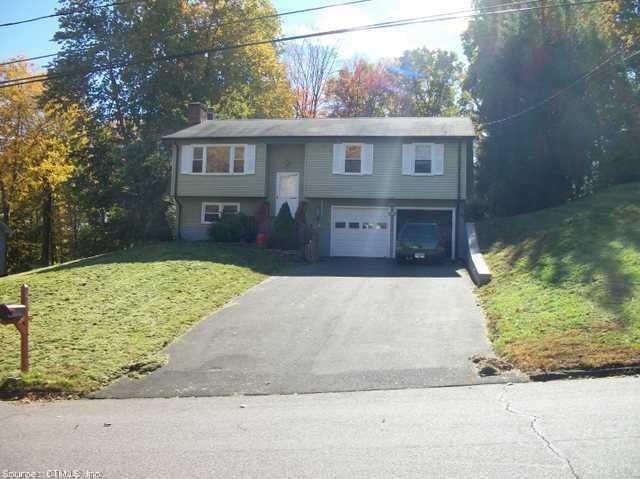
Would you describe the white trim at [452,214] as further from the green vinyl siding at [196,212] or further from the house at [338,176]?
the green vinyl siding at [196,212]

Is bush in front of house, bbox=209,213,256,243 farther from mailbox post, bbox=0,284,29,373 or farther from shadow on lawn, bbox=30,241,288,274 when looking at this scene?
mailbox post, bbox=0,284,29,373

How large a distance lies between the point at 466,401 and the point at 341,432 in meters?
1.99

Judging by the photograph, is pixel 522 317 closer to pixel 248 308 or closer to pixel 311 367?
pixel 311 367

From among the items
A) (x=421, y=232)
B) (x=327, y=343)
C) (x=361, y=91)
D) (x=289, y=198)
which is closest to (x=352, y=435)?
(x=327, y=343)

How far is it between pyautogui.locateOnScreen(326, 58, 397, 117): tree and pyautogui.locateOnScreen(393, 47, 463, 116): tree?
109cm

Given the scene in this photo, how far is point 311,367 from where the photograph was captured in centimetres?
1017

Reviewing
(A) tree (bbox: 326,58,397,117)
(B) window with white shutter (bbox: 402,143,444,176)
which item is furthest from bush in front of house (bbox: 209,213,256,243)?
(A) tree (bbox: 326,58,397,117)

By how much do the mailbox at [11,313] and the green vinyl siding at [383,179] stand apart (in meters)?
17.8

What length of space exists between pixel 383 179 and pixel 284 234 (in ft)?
16.3

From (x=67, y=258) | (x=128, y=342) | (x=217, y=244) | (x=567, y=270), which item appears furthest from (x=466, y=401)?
(x=67, y=258)

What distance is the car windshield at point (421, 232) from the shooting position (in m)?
23.2

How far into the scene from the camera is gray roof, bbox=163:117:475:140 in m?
26.4

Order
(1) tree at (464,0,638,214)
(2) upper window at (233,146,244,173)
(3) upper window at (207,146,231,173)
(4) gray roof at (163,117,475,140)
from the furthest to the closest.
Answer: (1) tree at (464,0,638,214) → (3) upper window at (207,146,231,173) → (2) upper window at (233,146,244,173) → (4) gray roof at (163,117,475,140)

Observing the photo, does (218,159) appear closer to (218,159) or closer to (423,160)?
(218,159)
